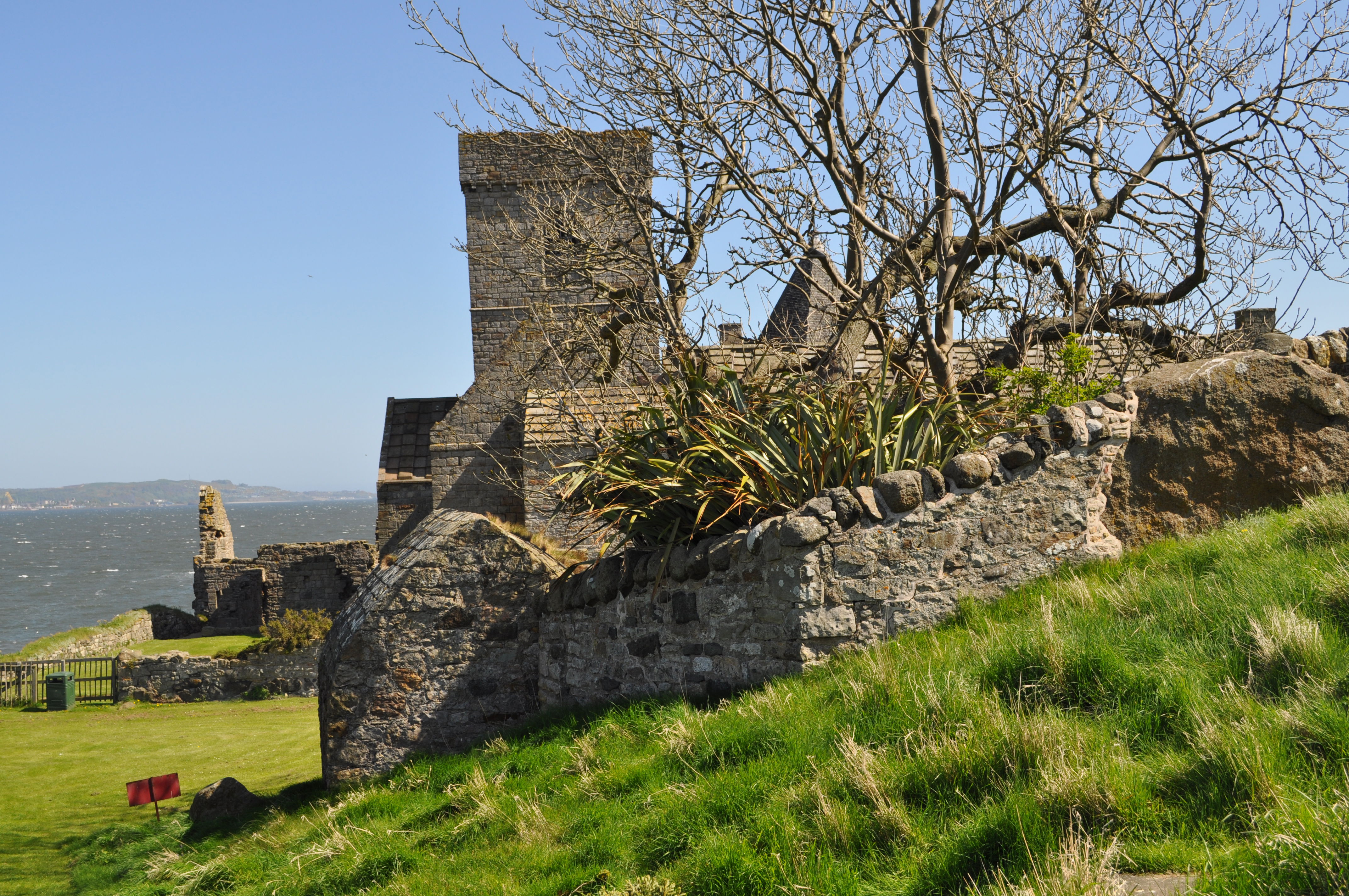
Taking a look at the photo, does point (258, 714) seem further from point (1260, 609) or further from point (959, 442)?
point (1260, 609)

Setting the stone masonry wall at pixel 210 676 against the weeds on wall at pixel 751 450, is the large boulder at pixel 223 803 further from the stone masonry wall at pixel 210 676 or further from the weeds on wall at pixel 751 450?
the stone masonry wall at pixel 210 676

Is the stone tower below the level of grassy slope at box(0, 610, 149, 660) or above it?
above

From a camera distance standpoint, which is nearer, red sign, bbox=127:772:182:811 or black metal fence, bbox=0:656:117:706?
red sign, bbox=127:772:182:811

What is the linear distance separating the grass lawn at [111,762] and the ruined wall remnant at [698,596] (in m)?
2.85

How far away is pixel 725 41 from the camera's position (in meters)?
9.14

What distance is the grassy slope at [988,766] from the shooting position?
10.1 ft

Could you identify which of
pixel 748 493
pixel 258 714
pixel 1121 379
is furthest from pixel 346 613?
pixel 258 714

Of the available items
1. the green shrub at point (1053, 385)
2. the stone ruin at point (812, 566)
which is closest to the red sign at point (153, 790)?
the stone ruin at point (812, 566)

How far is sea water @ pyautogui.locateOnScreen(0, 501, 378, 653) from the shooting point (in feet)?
169

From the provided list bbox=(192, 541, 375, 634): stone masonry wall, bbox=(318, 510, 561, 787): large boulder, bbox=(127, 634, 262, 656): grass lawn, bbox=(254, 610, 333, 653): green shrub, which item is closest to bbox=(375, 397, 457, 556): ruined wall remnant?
bbox=(254, 610, 333, 653): green shrub

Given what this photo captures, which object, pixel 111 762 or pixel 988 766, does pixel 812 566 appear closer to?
A: pixel 988 766

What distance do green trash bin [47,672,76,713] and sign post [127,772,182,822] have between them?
1310 cm

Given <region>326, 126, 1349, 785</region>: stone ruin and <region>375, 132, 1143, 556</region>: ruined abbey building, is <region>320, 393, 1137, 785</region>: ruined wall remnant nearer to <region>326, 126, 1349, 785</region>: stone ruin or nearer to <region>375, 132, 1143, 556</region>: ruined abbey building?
<region>326, 126, 1349, 785</region>: stone ruin

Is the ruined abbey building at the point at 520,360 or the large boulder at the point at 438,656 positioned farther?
the ruined abbey building at the point at 520,360
